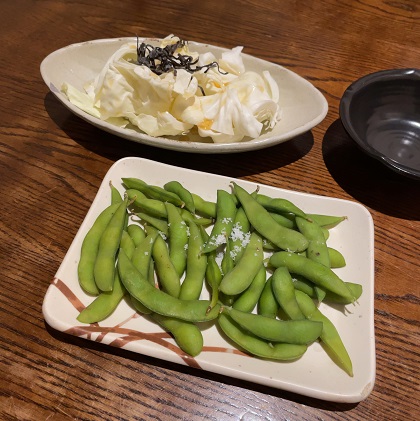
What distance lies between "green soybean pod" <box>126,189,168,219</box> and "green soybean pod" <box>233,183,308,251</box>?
229 millimetres

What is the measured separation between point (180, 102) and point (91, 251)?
607 millimetres

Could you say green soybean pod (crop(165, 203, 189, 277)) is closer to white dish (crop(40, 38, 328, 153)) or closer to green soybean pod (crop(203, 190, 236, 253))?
green soybean pod (crop(203, 190, 236, 253))

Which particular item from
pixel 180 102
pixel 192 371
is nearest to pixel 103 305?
pixel 192 371

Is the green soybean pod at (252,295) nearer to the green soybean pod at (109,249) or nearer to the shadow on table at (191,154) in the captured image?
the green soybean pod at (109,249)

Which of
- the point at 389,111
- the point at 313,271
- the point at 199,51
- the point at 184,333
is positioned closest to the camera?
the point at 184,333

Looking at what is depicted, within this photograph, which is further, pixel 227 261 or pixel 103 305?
pixel 227 261

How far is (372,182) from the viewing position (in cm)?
144

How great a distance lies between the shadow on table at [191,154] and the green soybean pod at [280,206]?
26 centimetres

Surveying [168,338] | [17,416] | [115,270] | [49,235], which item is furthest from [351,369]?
[49,235]

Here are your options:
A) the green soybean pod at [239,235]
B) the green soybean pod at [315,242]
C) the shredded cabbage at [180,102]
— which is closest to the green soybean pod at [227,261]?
the green soybean pod at [239,235]

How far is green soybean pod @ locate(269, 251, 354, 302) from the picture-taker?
1.01m

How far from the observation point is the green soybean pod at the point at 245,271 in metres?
1.00

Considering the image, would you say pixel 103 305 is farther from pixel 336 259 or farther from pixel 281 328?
pixel 336 259

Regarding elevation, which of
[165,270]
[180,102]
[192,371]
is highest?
[180,102]
